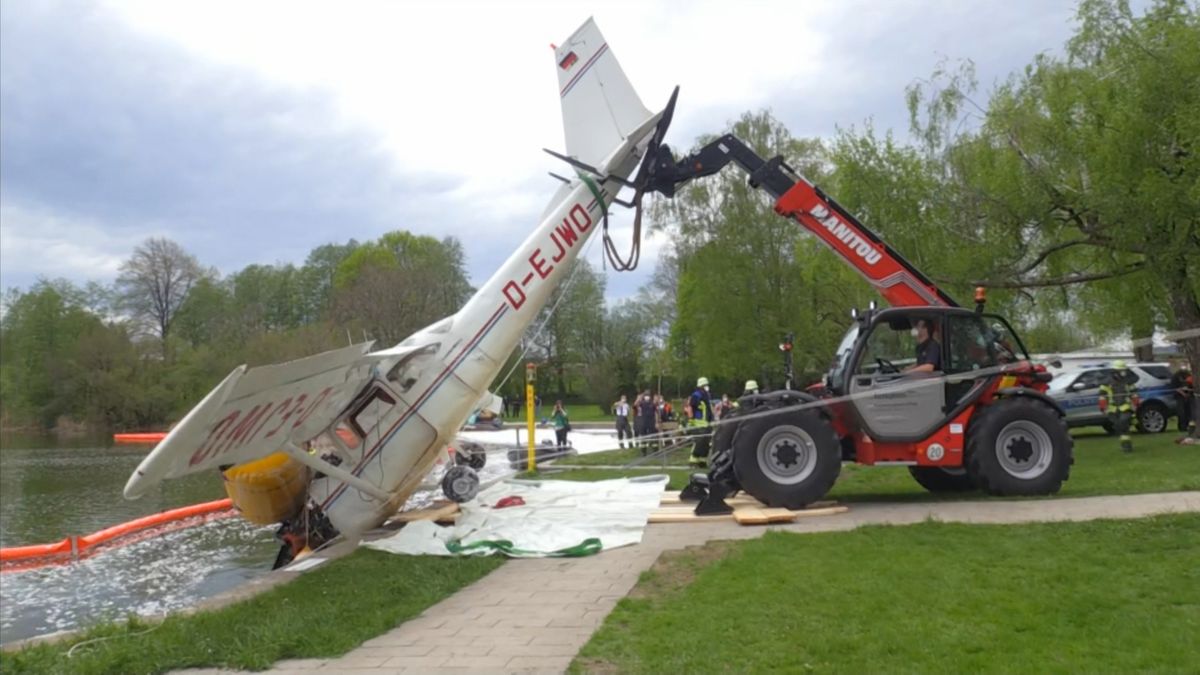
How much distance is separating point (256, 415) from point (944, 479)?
366 inches

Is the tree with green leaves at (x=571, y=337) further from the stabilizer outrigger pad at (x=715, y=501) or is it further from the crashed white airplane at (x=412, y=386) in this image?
the stabilizer outrigger pad at (x=715, y=501)

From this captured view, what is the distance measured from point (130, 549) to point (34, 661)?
6.93 m

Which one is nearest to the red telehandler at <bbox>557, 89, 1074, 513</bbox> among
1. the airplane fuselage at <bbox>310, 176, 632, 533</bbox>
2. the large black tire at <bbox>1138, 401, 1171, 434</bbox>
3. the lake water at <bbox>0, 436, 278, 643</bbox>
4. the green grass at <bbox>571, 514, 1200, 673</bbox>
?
the green grass at <bbox>571, 514, 1200, 673</bbox>

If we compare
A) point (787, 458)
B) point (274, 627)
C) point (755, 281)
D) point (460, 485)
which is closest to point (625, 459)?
point (460, 485)

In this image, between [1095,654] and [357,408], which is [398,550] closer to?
[357,408]

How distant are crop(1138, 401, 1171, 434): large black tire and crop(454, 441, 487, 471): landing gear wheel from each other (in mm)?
16824

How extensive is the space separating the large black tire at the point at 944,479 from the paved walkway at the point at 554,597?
4.27 ft

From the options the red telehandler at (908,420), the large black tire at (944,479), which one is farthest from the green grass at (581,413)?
the red telehandler at (908,420)

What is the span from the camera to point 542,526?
35.1 feet

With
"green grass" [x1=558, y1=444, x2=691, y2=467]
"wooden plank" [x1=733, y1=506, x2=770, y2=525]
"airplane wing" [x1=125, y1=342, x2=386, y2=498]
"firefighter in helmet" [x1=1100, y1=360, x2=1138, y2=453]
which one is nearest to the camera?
"airplane wing" [x1=125, y1=342, x2=386, y2=498]

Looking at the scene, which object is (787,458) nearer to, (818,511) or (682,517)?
(818,511)

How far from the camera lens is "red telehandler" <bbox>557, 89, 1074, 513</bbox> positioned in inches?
430

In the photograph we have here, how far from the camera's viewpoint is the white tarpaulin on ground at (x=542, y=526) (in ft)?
31.8

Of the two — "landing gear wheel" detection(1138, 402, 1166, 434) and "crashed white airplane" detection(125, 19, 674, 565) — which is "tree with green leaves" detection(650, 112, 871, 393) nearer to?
"landing gear wheel" detection(1138, 402, 1166, 434)
